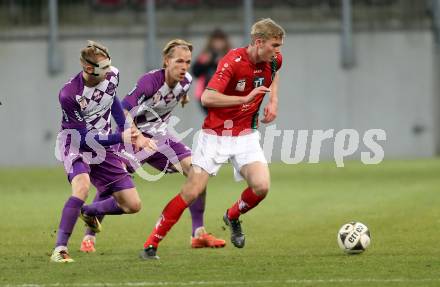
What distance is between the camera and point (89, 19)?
26.6m

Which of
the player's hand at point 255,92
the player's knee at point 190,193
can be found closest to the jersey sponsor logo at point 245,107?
the player's hand at point 255,92

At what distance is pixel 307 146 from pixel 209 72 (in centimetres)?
317

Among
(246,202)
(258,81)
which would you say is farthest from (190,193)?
(258,81)

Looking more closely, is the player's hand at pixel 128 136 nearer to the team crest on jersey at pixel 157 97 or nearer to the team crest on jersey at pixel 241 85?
the team crest on jersey at pixel 241 85

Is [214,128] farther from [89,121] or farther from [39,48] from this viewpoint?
[39,48]

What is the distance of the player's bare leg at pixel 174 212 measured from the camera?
986 centimetres

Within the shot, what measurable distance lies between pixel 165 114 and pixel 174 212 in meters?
1.89

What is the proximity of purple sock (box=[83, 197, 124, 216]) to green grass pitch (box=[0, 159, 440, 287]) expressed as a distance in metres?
0.36

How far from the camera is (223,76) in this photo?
9.78 meters

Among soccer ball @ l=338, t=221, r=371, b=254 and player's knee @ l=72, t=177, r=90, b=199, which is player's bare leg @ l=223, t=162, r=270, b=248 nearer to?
soccer ball @ l=338, t=221, r=371, b=254

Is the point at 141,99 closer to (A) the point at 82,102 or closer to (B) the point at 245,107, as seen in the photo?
(A) the point at 82,102

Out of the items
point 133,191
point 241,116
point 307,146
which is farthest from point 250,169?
point 307,146

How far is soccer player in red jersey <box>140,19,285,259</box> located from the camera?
978cm

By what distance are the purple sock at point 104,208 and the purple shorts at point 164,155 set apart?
0.64m
